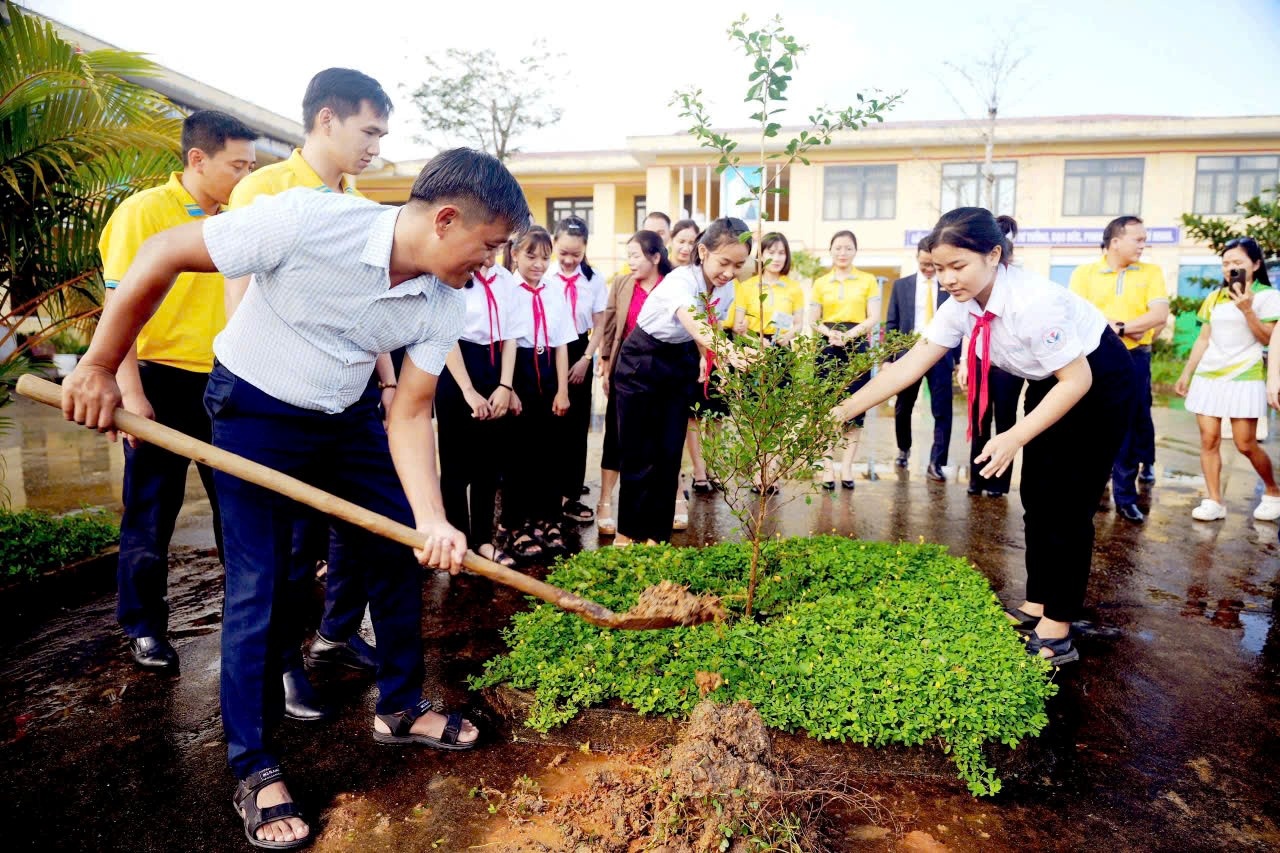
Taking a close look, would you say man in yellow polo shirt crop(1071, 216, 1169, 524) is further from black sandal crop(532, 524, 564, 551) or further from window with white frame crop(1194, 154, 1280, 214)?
window with white frame crop(1194, 154, 1280, 214)

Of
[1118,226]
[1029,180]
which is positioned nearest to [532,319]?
[1118,226]

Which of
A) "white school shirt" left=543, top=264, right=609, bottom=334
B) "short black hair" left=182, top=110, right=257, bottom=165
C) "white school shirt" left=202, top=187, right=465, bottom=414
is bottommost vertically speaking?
"white school shirt" left=202, top=187, right=465, bottom=414

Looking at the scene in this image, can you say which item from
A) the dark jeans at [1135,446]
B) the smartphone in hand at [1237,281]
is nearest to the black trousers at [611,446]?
the dark jeans at [1135,446]

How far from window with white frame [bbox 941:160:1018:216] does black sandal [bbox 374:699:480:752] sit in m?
24.3

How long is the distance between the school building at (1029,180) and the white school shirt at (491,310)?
18.2m

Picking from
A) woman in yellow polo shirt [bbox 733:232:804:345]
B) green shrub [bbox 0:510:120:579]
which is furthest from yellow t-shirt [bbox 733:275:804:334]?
green shrub [bbox 0:510:120:579]

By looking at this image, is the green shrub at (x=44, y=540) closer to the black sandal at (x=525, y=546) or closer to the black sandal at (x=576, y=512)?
the black sandal at (x=525, y=546)

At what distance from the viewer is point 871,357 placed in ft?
11.1

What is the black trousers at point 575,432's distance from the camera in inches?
222

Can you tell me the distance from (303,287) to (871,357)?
2.22 metres

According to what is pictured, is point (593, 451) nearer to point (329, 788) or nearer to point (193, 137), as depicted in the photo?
A: point (193, 137)

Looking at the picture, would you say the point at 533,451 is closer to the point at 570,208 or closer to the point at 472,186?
the point at 472,186

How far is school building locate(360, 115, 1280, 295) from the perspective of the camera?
903 inches

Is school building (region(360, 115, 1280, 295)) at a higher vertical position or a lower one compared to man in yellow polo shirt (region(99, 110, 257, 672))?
higher
